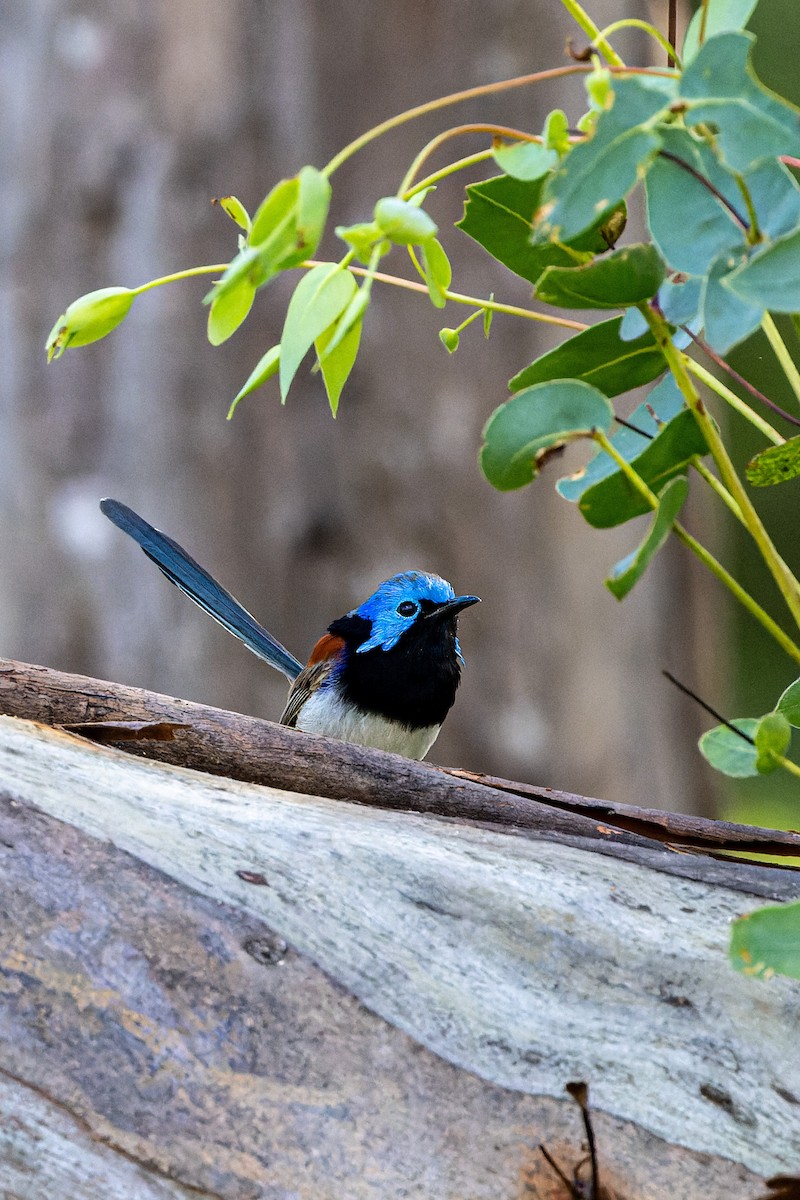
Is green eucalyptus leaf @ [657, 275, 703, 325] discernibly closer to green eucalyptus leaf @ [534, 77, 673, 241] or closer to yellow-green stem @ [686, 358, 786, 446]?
yellow-green stem @ [686, 358, 786, 446]

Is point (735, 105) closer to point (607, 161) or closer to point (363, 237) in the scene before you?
point (607, 161)

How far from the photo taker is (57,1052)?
1067 millimetres

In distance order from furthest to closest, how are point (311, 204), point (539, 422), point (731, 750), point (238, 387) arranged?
point (238, 387) → point (731, 750) → point (539, 422) → point (311, 204)

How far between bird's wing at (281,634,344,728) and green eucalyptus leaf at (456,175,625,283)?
165 centimetres

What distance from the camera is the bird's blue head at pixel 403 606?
2793 mm

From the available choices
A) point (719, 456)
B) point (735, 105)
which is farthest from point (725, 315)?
point (719, 456)

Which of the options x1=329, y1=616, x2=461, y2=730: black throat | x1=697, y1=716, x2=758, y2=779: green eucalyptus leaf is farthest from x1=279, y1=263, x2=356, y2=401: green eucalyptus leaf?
x1=329, y1=616, x2=461, y2=730: black throat

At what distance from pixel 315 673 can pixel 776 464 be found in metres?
1.81

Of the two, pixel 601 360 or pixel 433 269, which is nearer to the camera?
pixel 433 269

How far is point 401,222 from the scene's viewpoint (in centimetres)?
88

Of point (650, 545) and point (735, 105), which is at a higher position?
point (735, 105)

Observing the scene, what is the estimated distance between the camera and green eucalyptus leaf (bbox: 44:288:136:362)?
1.08 m

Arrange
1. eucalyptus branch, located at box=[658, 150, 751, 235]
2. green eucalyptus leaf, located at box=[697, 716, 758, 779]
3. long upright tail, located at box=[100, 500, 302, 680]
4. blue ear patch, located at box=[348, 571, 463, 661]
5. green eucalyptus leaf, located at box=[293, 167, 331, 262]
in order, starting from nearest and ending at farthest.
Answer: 1. green eucalyptus leaf, located at box=[293, 167, 331, 262]
2. eucalyptus branch, located at box=[658, 150, 751, 235]
3. green eucalyptus leaf, located at box=[697, 716, 758, 779]
4. long upright tail, located at box=[100, 500, 302, 680]
5. blue ear patch, located at box=[348, 571, 463, 661]

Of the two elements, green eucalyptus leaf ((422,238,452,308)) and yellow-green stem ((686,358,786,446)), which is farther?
yellow-green stem ((686,358,786,446))
